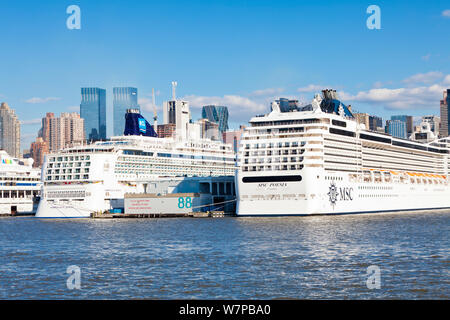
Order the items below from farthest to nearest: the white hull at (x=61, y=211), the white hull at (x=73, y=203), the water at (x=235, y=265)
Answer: the white hull at (x=73, y=203) → the white hull at (x=61, y=211) → the water at (x=235, y=265)

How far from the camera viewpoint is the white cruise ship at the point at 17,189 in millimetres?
133075

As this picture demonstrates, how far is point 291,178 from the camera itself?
257 feet

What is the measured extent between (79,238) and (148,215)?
139 feet

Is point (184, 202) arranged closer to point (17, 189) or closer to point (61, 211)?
point (61, 211)

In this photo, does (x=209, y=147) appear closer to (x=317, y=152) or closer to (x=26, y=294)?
(x=317, y=152)

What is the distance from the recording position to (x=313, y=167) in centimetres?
7938

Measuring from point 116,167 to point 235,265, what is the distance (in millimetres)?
80641

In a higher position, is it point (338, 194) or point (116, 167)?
point (116, 167)

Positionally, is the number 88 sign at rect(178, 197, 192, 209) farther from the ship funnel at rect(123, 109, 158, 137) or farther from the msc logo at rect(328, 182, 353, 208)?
the ship funnel at rect(123, 109, 158, 137)

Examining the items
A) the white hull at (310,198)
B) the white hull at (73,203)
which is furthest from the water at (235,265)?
the white hull at (73,203)

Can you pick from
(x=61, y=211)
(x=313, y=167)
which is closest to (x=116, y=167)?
(x=61, y=211)

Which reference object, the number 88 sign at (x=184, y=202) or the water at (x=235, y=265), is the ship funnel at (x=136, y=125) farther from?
the water at (x=235, y=265)

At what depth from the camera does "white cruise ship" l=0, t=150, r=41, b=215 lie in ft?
437
